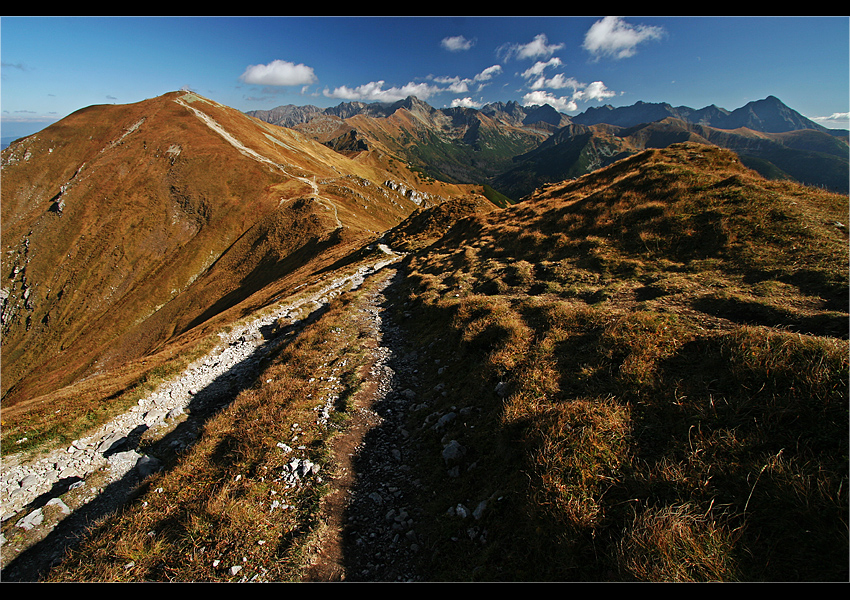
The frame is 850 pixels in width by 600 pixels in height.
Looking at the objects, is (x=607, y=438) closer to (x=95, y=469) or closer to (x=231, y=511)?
(x=231, y=511)

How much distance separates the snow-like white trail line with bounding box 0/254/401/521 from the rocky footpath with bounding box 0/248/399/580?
3cm

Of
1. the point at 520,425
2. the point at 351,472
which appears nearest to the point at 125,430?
the point at 351,472

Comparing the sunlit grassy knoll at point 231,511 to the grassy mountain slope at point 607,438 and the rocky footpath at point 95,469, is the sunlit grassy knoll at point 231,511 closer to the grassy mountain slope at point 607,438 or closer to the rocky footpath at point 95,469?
the grassy mountain slope at point 607,438

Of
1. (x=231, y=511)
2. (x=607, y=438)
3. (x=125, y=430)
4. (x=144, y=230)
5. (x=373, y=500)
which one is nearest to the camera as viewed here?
(x=607, y=438)

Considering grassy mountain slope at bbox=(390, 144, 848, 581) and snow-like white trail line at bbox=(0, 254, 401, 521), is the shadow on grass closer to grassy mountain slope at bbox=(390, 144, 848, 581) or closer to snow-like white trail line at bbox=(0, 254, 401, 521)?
snow-like white trail line at bbox=(0, 254, 401, 521)

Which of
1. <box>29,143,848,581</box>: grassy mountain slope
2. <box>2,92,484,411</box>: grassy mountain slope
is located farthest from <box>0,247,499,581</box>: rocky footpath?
<box>2,92,484,411</box>: grassy mountain slope

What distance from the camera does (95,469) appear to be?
41.7ft

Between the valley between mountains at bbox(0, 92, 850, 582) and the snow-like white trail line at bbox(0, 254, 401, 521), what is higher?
the valley between mountains at bbox(0, 92, 850, 582)

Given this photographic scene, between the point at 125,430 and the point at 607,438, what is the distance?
20507 millimetres

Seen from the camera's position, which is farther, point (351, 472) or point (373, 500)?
point (351, 472)

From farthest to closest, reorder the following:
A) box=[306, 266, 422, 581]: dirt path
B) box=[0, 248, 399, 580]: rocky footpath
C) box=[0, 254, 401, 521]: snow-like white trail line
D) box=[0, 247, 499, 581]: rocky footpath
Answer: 1. box=[0, 254, 401, 521]: snow-like white trail line
2. box=[0, 248, 399, 580]: rocky footpath
3. box=[0, 247, 499, 581]: rocky footpath
4. box=[306, 266, 422, 581]: dirt path

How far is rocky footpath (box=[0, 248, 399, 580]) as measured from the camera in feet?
31.7

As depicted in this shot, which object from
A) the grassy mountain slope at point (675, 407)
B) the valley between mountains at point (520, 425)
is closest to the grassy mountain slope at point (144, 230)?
the valley between mountains at point (520, 425)

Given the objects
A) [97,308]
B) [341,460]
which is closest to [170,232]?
[97,308]
